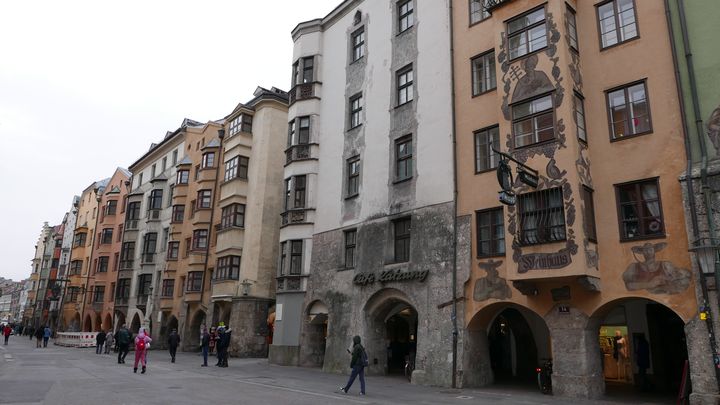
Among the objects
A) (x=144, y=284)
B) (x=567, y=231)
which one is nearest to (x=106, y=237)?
(x=144, y=284)

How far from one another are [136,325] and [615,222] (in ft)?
142

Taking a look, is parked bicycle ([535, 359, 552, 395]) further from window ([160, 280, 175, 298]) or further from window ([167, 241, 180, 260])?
window ([167, 241, 180, 260])

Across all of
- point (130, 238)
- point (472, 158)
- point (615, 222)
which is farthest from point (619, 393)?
point (130, 238)

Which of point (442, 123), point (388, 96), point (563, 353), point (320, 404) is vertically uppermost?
point (388, 96)

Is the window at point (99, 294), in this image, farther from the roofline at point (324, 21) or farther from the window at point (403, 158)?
the window at point (403, 158)

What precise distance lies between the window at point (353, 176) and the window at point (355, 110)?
190 cm

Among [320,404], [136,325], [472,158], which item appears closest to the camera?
[320,404]

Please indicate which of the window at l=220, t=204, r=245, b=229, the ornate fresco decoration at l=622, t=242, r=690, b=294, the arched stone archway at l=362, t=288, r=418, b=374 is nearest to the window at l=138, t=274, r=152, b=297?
the window at l=220, t=204, r=245, b=229

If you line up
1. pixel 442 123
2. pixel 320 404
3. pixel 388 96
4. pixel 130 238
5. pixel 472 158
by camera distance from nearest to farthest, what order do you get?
pixel 320 404
pixel 472 158
pixel 442 123
pixel 388 96
pixel 130 238

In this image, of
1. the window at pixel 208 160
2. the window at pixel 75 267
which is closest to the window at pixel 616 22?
the window at pixel 208 160

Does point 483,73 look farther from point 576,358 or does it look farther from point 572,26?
point 576,358

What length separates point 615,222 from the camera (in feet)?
52.2

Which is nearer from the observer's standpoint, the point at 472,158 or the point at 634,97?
the point at 634,97

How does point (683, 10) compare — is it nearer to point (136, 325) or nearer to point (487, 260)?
point (487, 260)
